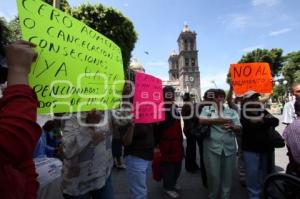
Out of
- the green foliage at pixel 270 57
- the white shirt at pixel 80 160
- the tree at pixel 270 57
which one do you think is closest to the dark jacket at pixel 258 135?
the white shirt at pixel 80 160

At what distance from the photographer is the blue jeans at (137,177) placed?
3.69m

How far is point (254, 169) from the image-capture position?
15.1 ft

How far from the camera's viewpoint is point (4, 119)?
3.85 feet

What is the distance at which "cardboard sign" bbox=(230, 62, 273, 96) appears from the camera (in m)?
5.19

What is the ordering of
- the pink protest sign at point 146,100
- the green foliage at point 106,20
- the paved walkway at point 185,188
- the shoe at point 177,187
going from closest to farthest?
the pink protest sign at point 146,100 < the paved walkway at point 185,188 < the shoe at point 177,187 < the green foliage at point 106,20

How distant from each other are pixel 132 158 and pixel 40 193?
1.41 m

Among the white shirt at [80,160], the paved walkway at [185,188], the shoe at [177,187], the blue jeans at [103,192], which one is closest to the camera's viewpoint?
the white shirt at [80,160]

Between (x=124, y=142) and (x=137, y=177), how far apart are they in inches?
18.0

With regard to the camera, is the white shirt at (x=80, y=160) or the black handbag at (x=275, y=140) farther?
the black handbag at (x=275, y=140)

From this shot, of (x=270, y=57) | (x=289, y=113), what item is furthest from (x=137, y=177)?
(x=270, y=57)

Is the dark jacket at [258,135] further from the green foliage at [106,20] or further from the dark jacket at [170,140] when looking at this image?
the green foliage at [106,20]

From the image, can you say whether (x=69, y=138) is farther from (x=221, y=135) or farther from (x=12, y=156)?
(x=221, y=135)

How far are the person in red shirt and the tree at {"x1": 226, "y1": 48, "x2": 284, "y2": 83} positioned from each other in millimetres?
71221

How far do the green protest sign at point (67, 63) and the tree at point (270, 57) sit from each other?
69983mm
